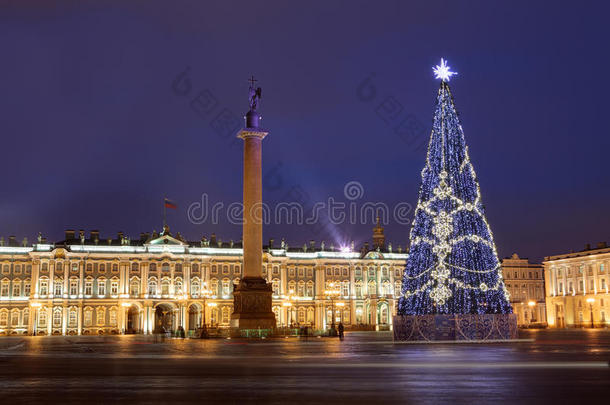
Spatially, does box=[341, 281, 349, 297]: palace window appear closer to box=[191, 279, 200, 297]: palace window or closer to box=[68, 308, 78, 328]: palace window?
box=[191, 279, 200, 297]: palace window

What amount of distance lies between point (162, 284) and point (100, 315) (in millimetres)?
8748

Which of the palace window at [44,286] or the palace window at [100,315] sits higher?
the palace window at [44,286]

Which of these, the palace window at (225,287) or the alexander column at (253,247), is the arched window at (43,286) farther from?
the alexander column at (253,247)

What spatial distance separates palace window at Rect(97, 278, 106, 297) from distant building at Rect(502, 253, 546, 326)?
60388mm

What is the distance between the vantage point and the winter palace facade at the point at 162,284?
8900cm

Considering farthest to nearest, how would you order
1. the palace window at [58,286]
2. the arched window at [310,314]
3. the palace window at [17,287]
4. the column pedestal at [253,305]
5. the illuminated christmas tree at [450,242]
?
the arched window at [310,314]
the palace window at [58,286]
the palace window at [17,287]
the column pedestal at [253,305]
the illuminated christmas tree at [450,242]

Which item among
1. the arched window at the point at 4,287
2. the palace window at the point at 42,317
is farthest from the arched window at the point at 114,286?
the arched window at the point at 4,287

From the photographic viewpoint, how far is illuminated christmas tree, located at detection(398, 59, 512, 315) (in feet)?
105

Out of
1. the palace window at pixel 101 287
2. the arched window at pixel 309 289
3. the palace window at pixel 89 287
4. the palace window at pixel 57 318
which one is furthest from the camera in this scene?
the arched window at pixel 309 289

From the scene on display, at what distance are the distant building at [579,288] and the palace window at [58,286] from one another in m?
67.7

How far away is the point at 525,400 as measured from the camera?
436 inches

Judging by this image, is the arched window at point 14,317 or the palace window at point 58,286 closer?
the arched window at point 14,317

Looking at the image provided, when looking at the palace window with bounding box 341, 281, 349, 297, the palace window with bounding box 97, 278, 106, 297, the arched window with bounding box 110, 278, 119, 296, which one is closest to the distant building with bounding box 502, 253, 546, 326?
the palace window with bounding box 341, 281, 349, 297

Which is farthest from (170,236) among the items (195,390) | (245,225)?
(195,390)
